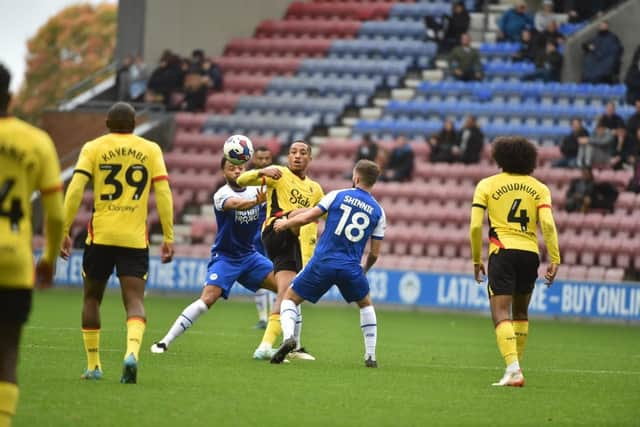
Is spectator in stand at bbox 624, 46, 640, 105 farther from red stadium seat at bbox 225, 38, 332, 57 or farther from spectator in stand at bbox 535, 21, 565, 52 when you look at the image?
red stadium seat at bbox 225, 38, 332, 57

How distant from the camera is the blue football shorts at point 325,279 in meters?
11.9

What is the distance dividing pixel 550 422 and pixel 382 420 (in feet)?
3.95

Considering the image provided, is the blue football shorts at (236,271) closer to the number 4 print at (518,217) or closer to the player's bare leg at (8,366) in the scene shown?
the number 4 print at (518,217)

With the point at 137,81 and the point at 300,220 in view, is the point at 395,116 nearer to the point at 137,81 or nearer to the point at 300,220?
the point at 137,81

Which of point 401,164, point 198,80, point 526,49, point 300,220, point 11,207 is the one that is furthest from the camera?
point 198,80

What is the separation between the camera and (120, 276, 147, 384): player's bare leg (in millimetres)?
9891

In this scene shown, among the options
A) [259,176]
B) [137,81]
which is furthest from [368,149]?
[259,176]

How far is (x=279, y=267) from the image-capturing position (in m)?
13.3

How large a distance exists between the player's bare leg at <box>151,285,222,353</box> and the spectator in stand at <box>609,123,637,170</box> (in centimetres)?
1459

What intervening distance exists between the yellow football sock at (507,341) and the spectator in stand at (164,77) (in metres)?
21.3

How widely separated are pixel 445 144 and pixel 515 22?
4881 mm

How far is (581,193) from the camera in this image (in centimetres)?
2533

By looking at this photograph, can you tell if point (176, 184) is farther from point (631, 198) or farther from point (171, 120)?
point (631, 198)

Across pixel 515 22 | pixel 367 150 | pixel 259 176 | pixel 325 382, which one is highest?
pixel 515 22
